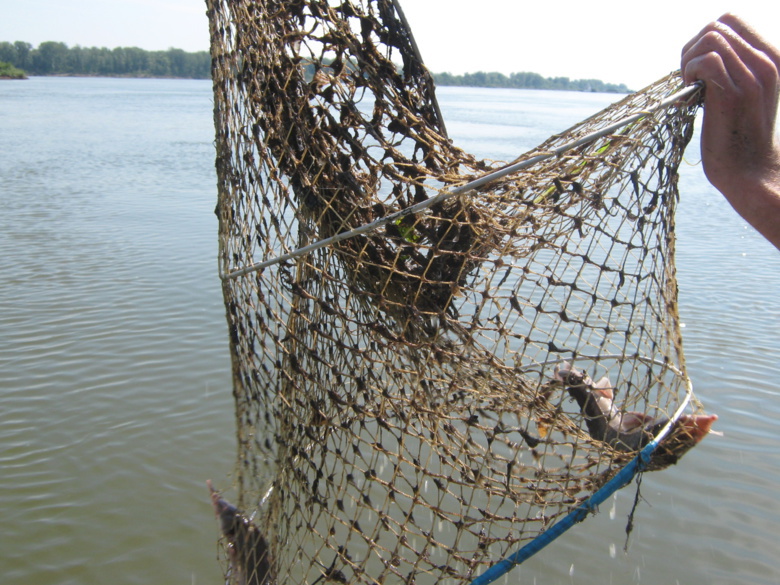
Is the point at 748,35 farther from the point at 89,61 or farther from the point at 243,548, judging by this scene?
the point at 89,61

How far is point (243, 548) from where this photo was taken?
2980 millimetres

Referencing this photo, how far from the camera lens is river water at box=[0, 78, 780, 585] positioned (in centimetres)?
383

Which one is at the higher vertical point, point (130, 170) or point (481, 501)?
point (130, 170)

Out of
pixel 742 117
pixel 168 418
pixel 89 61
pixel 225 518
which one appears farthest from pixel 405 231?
pixel 89 61

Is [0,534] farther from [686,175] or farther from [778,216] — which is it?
[686,175]

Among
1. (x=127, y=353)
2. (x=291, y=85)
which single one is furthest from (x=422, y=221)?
(x=127, y=353)

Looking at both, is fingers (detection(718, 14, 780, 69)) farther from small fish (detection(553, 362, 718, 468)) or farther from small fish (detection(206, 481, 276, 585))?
small fish (detection(206, 481, 276, 585))

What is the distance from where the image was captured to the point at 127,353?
19.3 feet

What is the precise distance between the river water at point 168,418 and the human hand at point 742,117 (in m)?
0.76

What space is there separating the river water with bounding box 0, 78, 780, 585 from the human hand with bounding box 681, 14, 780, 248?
761 mm

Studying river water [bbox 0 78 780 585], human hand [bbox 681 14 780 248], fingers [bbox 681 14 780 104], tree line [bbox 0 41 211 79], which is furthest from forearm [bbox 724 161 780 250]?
tree line [bbox 0 41 211 79]

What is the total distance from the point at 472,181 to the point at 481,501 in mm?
2701

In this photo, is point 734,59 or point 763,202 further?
point 734,59

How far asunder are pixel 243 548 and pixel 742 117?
2.61m
